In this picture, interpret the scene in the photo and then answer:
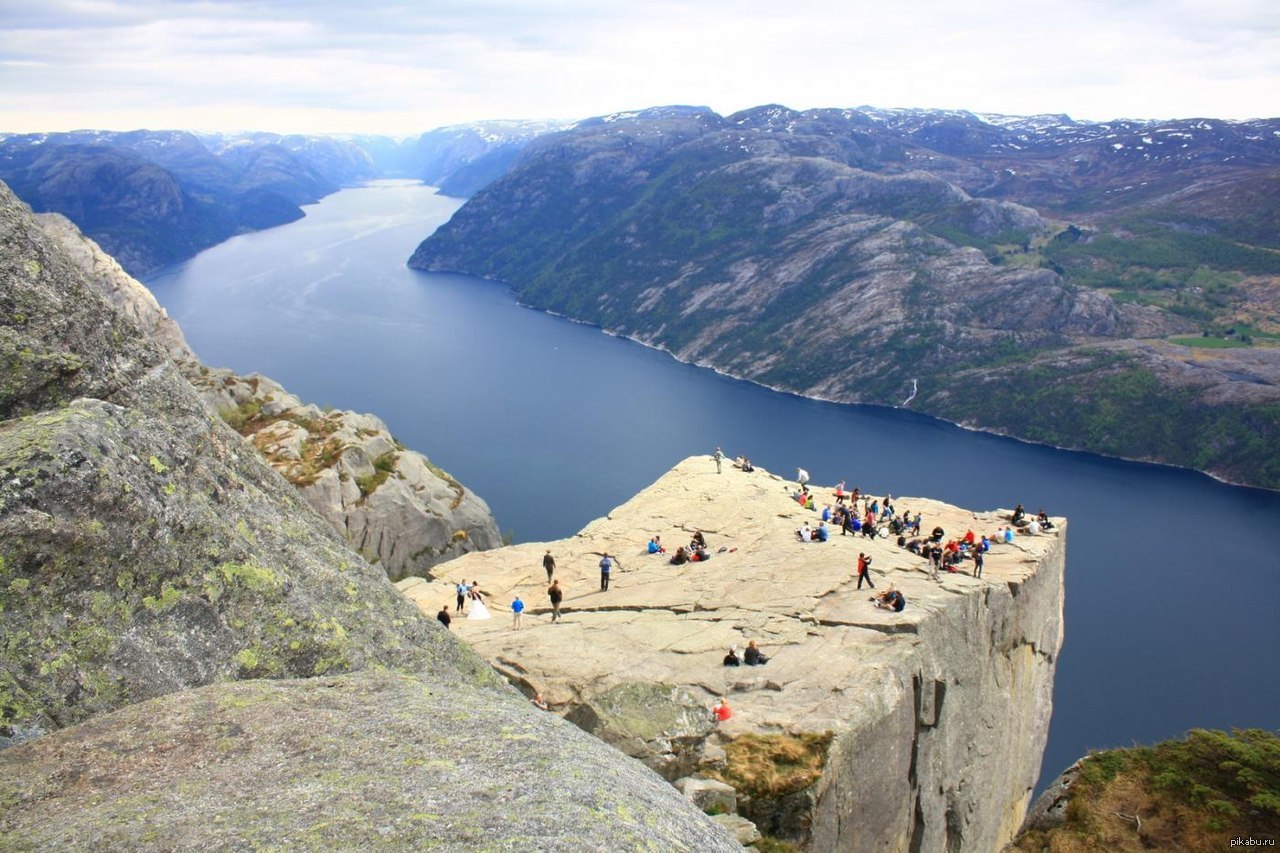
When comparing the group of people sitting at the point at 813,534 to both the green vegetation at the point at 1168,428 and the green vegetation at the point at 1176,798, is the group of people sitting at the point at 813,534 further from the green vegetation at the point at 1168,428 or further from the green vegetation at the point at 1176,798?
the green vegetation at the point at 1168,428

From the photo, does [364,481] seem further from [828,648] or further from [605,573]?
[828,648]

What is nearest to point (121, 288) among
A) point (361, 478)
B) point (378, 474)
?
point (378, 474)

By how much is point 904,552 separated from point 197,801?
3316 cm

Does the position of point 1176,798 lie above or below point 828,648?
below

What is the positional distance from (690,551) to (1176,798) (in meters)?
21.4

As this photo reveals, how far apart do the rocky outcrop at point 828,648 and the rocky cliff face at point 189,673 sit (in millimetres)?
10057

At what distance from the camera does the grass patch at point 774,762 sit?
2248 cm

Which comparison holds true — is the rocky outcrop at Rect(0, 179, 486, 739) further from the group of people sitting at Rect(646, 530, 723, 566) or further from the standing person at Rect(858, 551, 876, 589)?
the group of people sitting at Rect(646, 530, 723, 566)

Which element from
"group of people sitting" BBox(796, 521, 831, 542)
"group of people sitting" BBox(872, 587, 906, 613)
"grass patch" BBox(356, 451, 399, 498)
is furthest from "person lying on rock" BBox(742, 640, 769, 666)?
"grass patch" BBox(356, 451, 399, 498)

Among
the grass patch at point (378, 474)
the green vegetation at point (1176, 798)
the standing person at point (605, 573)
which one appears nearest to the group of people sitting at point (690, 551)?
the standing person at point (605, 573)

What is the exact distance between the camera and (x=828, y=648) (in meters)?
28.9

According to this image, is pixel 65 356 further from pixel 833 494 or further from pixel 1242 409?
pixel 1242 409

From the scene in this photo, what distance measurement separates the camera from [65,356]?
47.2 ft

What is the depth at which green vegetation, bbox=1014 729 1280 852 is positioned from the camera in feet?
87.3
